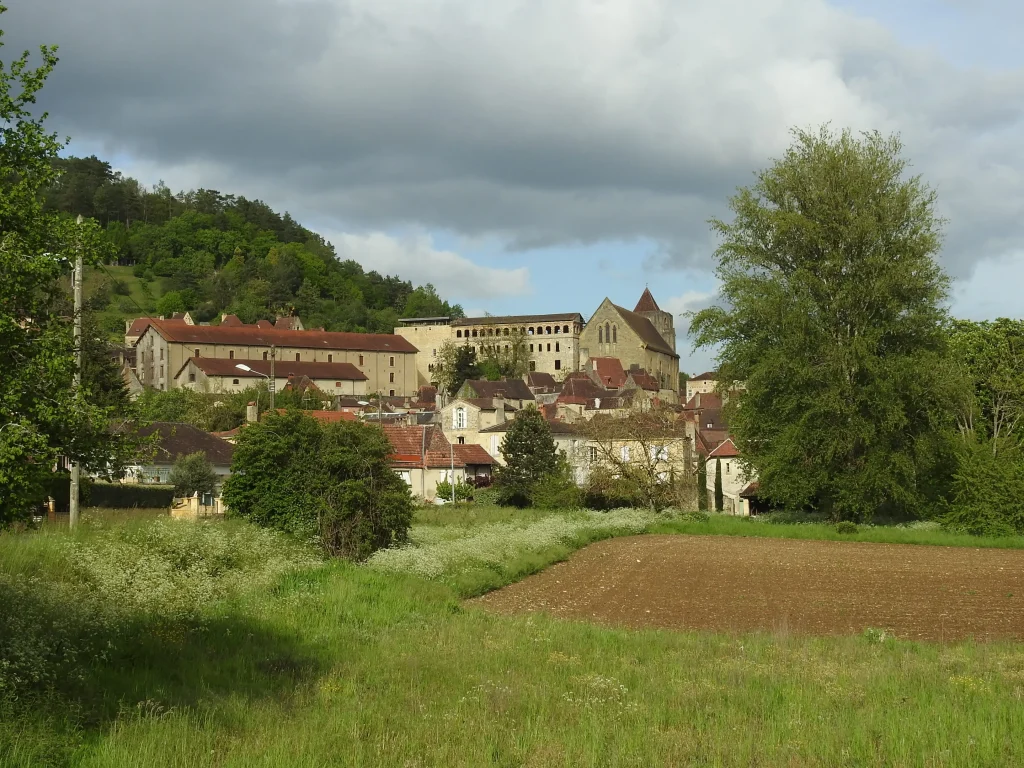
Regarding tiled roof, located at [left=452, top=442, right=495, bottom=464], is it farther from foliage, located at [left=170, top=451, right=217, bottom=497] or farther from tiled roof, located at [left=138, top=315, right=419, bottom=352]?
tiled roof, located at [left=138, top=315, right=419, bottom=352]

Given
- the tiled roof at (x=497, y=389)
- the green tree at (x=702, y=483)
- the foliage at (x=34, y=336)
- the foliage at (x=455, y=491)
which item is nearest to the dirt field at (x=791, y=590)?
the foliage at (x=34, y=336)

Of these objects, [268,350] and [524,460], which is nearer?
[524,460]

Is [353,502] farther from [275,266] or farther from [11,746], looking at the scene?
[275,266]

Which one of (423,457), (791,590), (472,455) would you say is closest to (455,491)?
(423,457)

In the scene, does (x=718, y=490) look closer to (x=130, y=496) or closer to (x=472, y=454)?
(x=472, y=454)

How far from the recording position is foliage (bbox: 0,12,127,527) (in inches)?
380

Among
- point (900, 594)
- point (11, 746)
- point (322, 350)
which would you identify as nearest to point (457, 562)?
point (900, 594)

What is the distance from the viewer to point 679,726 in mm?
10836

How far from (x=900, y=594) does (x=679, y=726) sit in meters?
15.1

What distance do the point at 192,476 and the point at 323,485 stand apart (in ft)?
65.6

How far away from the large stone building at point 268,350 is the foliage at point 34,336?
122 meters

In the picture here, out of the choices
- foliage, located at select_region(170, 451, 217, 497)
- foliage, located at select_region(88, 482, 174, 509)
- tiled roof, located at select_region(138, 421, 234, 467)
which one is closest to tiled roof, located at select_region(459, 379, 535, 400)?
tiled roof, located at select_region(138, 421, 234, 467)

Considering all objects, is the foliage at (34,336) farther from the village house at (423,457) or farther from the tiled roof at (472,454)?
the tiled roof at (472,454)

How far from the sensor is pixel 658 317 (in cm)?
16650
